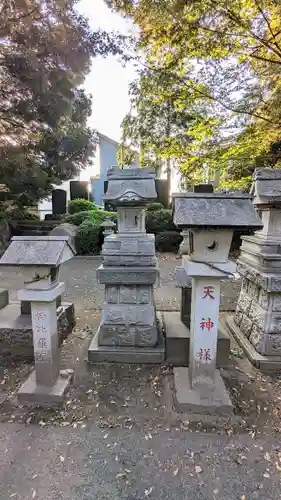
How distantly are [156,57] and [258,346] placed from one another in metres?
5.97

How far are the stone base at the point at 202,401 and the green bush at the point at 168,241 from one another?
7847 millimetres

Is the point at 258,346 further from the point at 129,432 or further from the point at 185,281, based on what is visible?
the point at 129,432

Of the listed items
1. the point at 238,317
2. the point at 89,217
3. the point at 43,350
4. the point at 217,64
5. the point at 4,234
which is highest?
the point at 217,64

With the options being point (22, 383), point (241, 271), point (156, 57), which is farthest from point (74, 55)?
point (22, 383)

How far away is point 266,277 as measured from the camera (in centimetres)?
326

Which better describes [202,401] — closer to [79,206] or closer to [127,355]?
[127,355]

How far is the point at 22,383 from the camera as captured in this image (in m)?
3.00

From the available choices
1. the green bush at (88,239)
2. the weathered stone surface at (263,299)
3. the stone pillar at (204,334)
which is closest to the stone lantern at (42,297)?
the stone pillar at (204,334)

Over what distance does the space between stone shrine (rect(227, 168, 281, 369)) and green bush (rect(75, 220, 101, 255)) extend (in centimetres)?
690

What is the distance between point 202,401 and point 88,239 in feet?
25.7

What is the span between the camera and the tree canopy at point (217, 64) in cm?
462

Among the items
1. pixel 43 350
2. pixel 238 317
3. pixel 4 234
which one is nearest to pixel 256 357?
pixel 238 317

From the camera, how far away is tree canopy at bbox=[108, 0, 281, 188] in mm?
4625

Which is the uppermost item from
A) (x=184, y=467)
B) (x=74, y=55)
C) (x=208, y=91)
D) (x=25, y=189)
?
(x=74, y=55)
